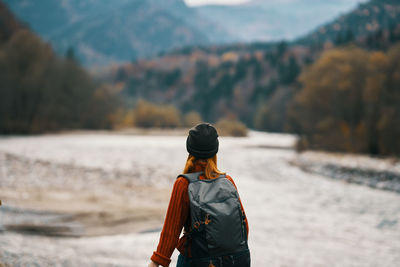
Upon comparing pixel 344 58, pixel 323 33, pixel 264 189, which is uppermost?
pixel 323 33

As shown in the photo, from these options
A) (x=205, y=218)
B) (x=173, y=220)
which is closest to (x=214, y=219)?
(x=205, y=218)

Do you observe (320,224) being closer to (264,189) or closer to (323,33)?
(264,189)

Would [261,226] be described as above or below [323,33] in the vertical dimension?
below

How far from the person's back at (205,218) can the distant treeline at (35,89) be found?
50.5 metres

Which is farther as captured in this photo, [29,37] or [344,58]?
[29,37]

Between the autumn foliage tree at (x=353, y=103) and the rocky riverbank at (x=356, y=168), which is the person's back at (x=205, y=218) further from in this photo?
the autumn foliage tree at (x=353, y=103)

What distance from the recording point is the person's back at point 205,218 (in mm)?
2814

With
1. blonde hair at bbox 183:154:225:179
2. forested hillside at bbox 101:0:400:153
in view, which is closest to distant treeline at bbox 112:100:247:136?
forested hillside at bbox 101:0:400:153

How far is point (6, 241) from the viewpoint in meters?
7.34

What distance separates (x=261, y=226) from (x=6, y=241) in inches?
249

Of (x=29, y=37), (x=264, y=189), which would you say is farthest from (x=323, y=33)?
(x=264, y=189)

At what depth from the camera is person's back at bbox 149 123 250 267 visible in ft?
9.23

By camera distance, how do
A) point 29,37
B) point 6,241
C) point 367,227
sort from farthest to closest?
1. point 29,37
2. point 367,227
3. point 6,241

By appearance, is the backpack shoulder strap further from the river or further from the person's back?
the river
